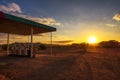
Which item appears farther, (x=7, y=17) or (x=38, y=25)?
(x=38, y=25)

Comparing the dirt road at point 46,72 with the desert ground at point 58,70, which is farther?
the desert ground at point 58,70

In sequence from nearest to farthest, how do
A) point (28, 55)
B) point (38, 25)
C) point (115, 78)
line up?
point (115, 78) < point (38, 25) < point (28, 55)

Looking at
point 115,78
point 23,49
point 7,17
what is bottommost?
point 115,78

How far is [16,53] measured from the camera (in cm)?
2347

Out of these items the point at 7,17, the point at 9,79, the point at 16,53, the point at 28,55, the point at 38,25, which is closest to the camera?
the point at 9,79

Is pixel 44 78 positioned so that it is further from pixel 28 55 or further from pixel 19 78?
pixel 28 55

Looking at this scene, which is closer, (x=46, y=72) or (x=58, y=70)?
(x=46, y=72)

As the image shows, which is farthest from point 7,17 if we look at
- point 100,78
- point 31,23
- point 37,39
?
point 37,39

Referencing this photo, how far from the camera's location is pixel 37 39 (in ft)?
115

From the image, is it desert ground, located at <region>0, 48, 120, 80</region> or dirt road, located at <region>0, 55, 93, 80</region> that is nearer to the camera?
dirt road, located at <region>0, 55, 93, 80</region>

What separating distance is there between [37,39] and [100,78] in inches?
1054

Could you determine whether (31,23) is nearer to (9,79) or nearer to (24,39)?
(9,79)

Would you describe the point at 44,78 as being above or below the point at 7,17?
below

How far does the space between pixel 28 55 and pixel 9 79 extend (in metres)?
12.5
